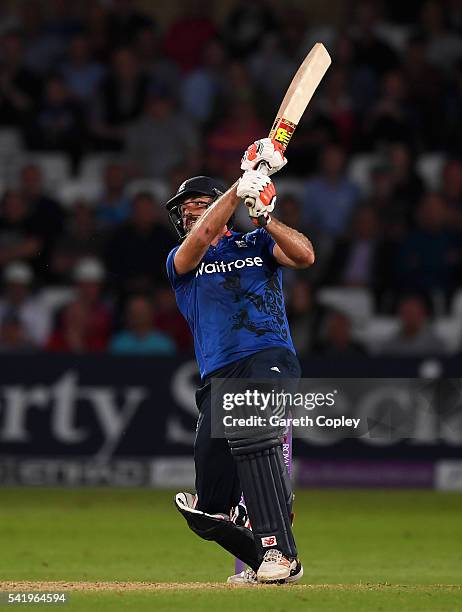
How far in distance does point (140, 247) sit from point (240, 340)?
718cm

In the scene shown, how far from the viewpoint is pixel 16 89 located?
1573cm

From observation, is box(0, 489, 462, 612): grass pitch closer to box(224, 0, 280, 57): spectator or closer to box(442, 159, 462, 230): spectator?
box(442, 159, 462, 230): spectator

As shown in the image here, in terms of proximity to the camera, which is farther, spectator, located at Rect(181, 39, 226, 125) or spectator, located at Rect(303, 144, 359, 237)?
spectator, located at Rect(181, 39, 226, 125)

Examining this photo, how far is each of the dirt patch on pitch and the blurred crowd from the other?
5.91m

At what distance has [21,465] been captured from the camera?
40.6ft

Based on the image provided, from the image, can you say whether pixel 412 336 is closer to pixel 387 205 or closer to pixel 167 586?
pixel 387 205

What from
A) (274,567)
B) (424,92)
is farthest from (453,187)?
(274,567)

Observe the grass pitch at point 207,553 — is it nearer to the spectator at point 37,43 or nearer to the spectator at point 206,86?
the spectator at point 206,86

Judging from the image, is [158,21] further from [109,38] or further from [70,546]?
[70,546]

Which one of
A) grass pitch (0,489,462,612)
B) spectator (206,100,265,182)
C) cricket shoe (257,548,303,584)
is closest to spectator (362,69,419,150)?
spectator (206,100,265,182)

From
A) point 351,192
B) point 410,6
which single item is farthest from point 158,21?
point 351,192

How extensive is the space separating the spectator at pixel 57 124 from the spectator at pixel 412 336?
441 centimetres

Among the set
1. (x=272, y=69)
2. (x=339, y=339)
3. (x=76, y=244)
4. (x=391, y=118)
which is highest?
Result: (x=272, y=69)

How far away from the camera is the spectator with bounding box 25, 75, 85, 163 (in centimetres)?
1524
